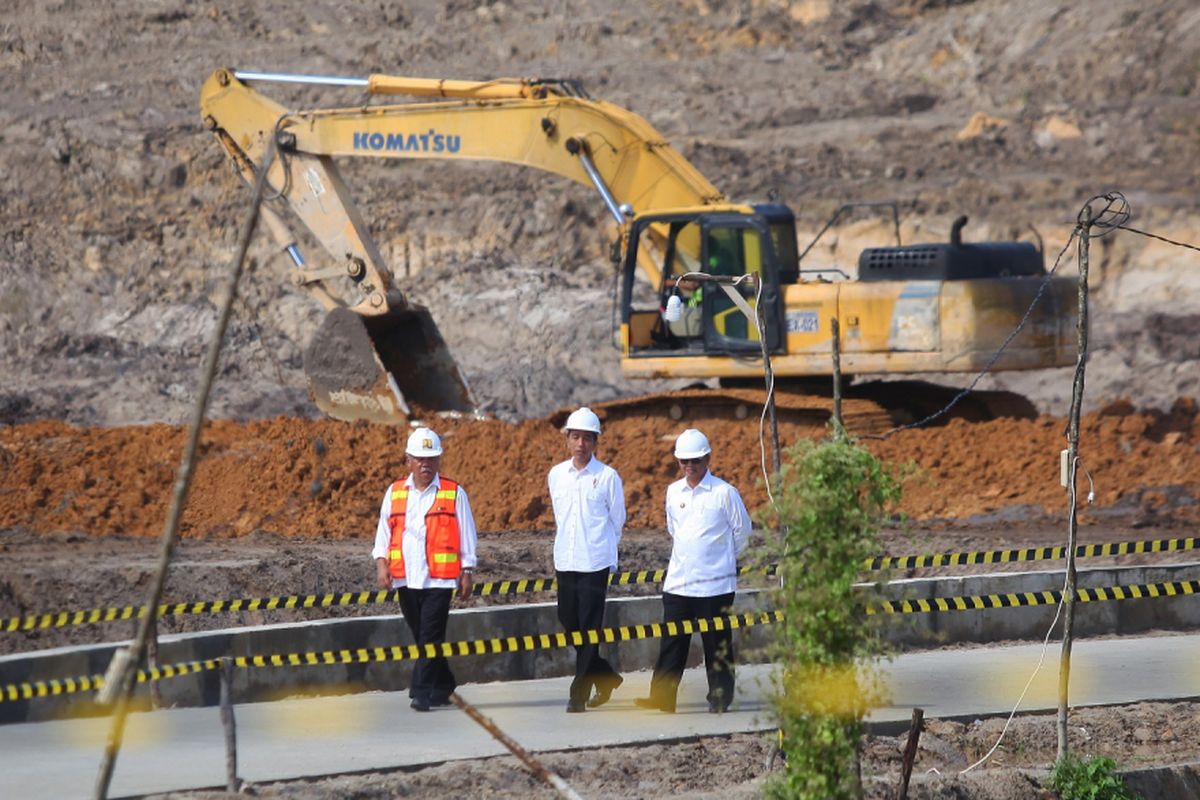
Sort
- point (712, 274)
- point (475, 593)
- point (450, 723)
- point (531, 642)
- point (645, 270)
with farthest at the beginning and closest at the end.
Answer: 1. point (645, 270)
2. point (712, 274)
3. point (475, 593)
4. point (531, 642)
5. point (450, 723)

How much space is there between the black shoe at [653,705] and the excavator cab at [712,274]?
8.59 metres

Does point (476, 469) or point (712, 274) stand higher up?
point (712, 274)

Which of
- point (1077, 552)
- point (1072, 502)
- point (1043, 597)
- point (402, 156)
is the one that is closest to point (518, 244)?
point (402, 156)

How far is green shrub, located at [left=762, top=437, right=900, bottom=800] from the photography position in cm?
715

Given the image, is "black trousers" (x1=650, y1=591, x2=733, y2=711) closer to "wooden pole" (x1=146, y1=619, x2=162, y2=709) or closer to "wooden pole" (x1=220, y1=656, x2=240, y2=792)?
"wooden pole" (x1=146, y1=619, x2=162, y2=709)

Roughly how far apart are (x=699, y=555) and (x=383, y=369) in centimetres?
1003

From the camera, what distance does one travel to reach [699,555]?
9953 millimetres

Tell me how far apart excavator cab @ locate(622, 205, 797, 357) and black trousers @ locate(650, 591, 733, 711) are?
8.73m

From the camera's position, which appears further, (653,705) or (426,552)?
(653,705)

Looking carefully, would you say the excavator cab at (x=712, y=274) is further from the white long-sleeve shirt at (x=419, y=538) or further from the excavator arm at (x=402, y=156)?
the white long-sleeve shirt at (x=419, y=538)

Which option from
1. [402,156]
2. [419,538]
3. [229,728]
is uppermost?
[402,156]

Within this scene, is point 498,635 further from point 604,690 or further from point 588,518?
point 588,518

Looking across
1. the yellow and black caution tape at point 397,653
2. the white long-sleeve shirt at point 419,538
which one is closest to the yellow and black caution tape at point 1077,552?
the yellow and black caution tape at point 397,653

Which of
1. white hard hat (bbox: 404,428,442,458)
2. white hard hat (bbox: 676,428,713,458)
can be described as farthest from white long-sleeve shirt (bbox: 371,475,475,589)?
white hard hat (bbox: 676,428,713,458)
